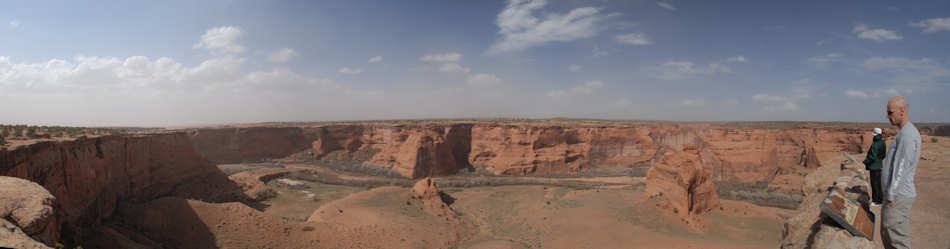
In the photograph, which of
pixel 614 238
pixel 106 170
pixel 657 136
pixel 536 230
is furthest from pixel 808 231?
pixel 657 136

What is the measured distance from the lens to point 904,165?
11.0ft

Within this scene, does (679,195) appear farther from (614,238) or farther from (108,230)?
(108,230)


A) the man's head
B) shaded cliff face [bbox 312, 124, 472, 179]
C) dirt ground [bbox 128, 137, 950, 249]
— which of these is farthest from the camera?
shaded cliff face [bbox 312, 124, 472, 179]

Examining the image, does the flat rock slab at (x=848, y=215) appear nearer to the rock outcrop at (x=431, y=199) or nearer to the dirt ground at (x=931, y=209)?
the dirt ground at (x=931, y=209)

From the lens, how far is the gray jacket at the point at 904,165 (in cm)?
331

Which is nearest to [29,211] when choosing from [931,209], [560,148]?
[931,209]

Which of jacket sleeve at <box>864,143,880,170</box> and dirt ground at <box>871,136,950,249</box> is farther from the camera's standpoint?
jacket sleeve at <box>864,143,880,170</box>

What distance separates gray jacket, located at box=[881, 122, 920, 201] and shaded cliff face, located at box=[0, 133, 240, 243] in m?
9.85

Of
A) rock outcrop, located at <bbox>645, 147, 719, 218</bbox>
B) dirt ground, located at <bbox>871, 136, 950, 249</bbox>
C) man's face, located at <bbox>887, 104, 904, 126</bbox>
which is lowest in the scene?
rock outcrop, located at <bbox>645, 147, 719, 218</bbox>

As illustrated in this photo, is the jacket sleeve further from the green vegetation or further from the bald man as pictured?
the green vegetation

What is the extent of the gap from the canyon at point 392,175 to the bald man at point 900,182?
430 cm

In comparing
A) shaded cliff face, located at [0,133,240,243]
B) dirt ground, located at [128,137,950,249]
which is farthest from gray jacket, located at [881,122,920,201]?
shaded cliff face, located at [0,133,240,243]

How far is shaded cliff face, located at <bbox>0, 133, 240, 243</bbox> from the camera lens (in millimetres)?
9117

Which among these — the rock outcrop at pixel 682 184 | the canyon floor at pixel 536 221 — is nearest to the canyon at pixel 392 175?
the rock outcrop at pixel 682 184
